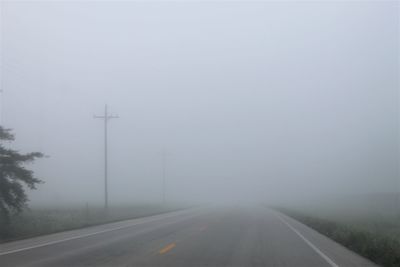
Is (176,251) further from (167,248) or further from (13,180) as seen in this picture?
(13,180)

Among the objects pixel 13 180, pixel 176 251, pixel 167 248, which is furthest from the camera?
pixel 13 180

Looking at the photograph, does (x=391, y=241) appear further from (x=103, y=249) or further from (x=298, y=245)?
(x=103, y=249)

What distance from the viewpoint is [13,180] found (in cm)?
2506

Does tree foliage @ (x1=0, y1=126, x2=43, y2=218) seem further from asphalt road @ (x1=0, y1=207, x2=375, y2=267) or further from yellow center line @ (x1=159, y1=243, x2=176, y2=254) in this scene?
yellow center line @ (x1=159, y1=243, x2=176, y2=254)

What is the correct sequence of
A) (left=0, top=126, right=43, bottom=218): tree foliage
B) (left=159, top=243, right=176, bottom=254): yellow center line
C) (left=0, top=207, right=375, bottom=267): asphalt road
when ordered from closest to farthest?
1. (left=0, top=207, right=375, bottom=267): asphalt road
2. (left=159, top=243, right=176, bottom=254): yellow center line
3. (left=0, top=126, right=43, bottom=218): tree foliage

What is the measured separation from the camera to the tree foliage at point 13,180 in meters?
24.2

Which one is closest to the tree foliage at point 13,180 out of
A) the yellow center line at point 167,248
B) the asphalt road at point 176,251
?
the asphalt road at point 176,251

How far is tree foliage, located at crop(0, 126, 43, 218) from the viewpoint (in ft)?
79.5

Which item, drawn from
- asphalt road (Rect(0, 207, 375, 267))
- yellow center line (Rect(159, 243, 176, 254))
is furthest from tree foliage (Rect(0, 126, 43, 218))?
yellow center line (Rect(159, 243, 176, 254))

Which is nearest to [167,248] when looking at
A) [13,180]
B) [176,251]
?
[176,251]

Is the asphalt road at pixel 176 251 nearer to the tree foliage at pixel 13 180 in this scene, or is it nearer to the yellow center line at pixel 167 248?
the yellow center line at pixel 167 248

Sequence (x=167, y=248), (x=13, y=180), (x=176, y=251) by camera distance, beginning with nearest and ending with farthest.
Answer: (x=176, y=251)
(x=167, y=248)
(x=13, y=180)

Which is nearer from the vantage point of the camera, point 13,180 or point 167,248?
point 167,248

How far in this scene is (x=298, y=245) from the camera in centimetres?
1858
